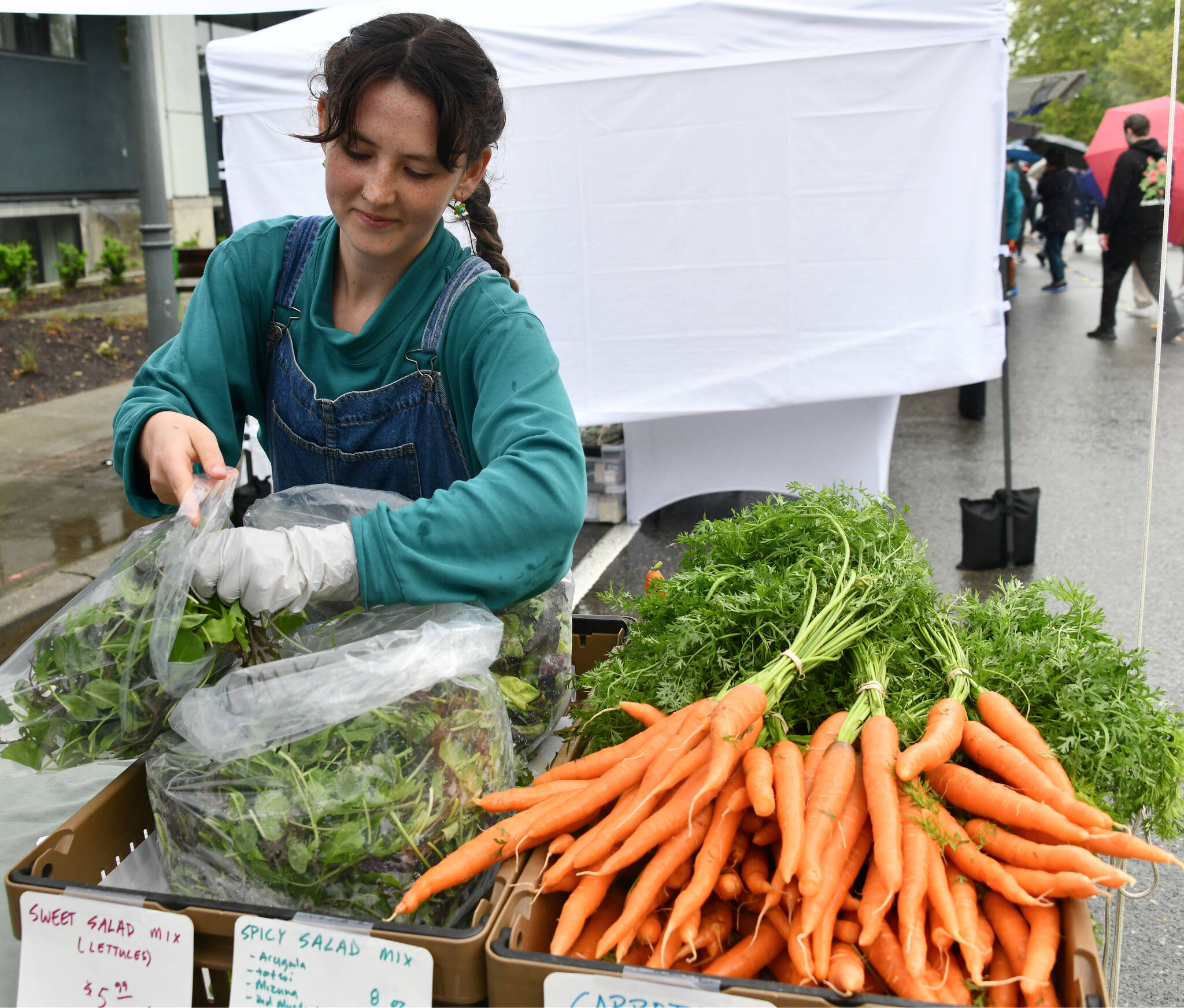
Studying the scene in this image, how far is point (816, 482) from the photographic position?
5.06m

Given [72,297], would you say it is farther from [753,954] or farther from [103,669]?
[753,954]

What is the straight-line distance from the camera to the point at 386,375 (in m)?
1.66

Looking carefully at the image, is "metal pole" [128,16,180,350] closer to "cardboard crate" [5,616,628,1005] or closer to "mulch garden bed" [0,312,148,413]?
"mulch garden bed" [0,312,148,413]

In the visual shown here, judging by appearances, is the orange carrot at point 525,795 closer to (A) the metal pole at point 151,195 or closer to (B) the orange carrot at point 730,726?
(B) the orange carrot at point 730,726

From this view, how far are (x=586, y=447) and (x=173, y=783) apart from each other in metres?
4.17

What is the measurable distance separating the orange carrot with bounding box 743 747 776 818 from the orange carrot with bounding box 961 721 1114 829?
313 millimetres

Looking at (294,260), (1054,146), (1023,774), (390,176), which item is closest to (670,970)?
(1023,774)

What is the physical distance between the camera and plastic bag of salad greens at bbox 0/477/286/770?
1.35 meters

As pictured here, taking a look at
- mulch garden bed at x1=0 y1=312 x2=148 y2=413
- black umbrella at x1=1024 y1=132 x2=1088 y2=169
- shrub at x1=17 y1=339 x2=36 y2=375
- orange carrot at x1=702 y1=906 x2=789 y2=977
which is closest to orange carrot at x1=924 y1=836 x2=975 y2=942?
orange carrot at x1=702 y1=906 x2=789 y2=977

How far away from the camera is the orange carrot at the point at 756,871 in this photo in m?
1.42

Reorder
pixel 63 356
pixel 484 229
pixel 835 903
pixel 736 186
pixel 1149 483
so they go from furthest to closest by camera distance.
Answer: pixel 63 356
pixel 736 186
pixel 1149 483
pixel 484 229
pixel 835 903

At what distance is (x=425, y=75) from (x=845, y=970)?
4.37 ft

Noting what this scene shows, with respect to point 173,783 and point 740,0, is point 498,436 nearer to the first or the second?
point 173,783

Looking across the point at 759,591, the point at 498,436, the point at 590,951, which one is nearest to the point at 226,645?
the point at 498,436
